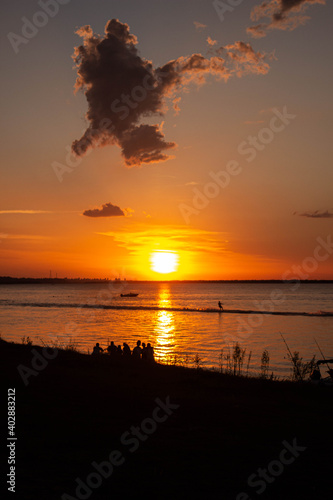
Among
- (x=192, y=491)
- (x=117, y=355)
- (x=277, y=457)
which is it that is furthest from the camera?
(x=117, y=355)

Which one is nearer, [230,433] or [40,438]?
[40,438]

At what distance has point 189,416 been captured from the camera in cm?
1179

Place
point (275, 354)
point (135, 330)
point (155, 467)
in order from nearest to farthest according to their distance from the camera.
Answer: point (155, 467) → point (275, 354) → point (135, 330)

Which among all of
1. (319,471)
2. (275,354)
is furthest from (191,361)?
(319,471)

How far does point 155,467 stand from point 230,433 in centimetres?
282

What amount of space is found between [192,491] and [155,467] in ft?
3.78

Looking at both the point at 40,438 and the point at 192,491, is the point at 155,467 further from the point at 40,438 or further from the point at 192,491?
the point at 40,438

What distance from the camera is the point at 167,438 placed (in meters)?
9.97

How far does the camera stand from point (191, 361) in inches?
1122

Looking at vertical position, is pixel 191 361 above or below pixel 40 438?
below

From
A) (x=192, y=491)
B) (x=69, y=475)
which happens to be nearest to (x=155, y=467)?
(x=192, y=491)

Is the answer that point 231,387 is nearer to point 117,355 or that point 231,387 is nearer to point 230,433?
point 230,433

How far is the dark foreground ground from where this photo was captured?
751 centimetres

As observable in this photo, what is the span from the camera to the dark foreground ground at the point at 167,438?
24.6ft
